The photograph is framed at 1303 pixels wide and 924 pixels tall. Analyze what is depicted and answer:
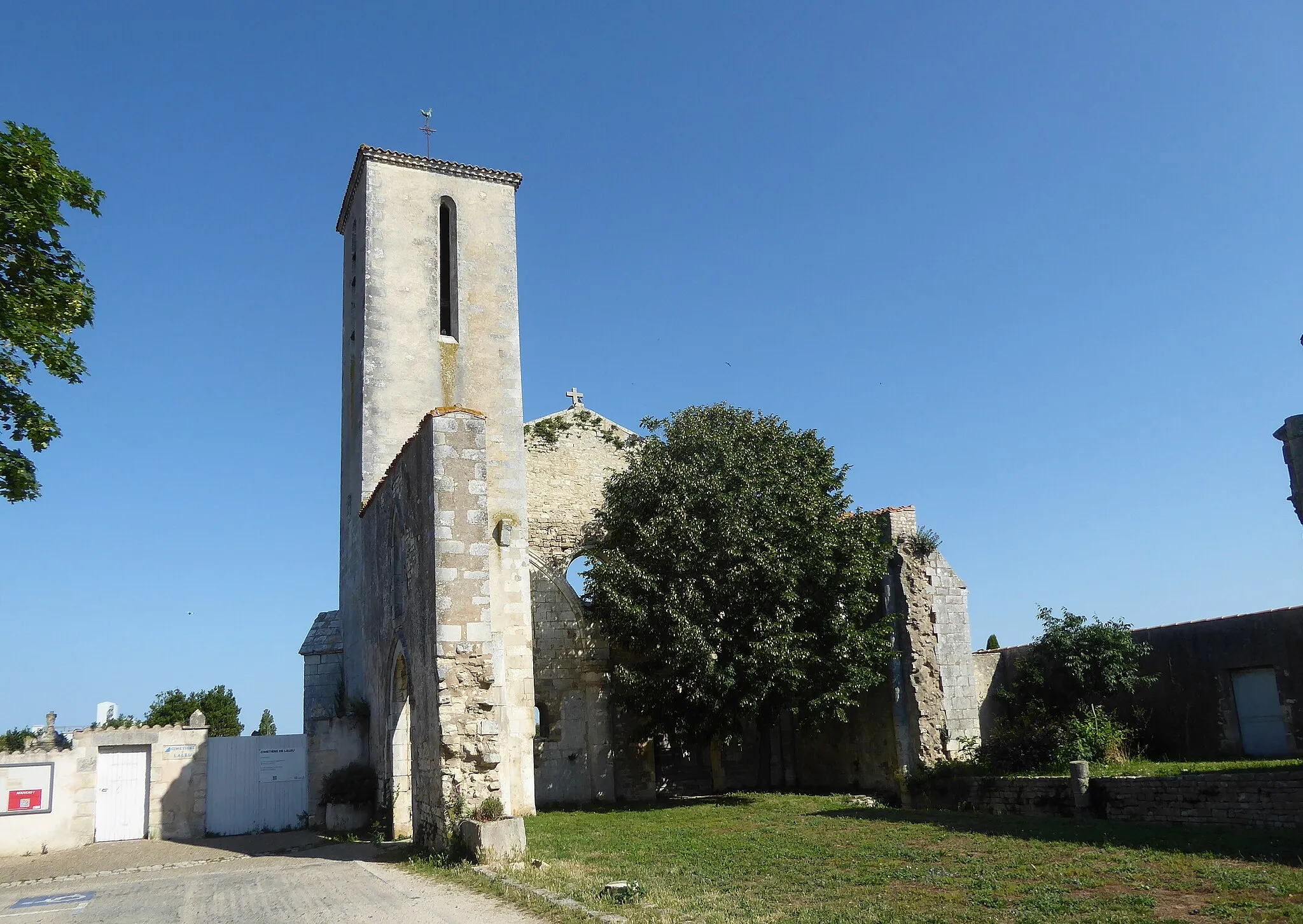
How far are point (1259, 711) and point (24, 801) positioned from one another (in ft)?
65.1

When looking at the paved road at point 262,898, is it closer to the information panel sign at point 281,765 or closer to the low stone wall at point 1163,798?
the information panel sign at point 281,765

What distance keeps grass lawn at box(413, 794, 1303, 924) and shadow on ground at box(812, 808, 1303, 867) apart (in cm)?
3

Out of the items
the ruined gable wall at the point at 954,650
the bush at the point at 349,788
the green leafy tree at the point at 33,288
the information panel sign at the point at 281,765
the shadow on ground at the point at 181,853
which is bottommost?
the shadow on ground at the point at 181,853

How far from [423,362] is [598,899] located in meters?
12.8

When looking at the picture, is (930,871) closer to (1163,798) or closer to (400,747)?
(1163,798)

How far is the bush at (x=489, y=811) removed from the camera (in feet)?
33.6

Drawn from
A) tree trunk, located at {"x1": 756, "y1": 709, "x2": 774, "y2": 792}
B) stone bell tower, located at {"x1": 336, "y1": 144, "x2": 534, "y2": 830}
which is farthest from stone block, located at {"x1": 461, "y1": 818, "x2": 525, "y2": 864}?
tree trunk, located at {"x1": 756, "y1": 709, "x2": 774, "y2": 792}

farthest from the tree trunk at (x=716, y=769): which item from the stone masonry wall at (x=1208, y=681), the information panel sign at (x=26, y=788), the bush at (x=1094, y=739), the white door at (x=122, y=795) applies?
the information panel sign at (x=26, y=788)

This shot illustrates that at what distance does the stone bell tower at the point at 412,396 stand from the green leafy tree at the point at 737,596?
2189 mm

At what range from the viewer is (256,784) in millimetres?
16297

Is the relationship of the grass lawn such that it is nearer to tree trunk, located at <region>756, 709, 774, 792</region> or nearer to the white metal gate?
the white metal gate

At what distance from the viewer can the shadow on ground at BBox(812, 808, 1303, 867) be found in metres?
8.58

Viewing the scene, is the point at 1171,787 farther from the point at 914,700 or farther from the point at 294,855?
the point at 294,855

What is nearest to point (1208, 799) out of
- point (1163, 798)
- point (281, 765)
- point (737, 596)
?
point (1163, 798)
